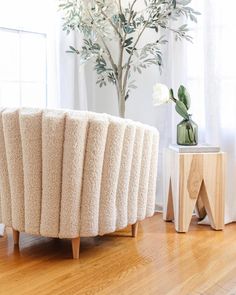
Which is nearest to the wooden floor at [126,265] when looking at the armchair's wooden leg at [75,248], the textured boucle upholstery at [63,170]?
the armchair's wooden leg at [75,248]

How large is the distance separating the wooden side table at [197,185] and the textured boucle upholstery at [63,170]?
51 centimetres

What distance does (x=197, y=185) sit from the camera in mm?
2533

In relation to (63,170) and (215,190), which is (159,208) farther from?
(63,170)

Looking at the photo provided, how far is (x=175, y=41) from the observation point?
114 inches

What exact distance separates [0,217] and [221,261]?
113cm

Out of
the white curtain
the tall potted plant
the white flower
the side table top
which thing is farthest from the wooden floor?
the tall potted plant

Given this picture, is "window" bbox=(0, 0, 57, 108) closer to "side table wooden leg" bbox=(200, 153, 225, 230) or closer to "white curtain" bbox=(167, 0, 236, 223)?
"white curtain" bbox=(167, 0, 236, 223)

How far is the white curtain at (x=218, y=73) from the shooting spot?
8.85 ft

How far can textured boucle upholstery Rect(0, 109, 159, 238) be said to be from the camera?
6.26 ft

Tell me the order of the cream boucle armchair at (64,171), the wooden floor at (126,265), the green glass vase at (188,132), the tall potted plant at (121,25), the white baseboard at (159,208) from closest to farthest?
1. the wooden floor at (126,265)
2. the cream boucle armchair at (64,171)
3. the green glass vase at (188,132)
4. the tall potted plant at (121,25)
5. the white baseboard at (159,208)

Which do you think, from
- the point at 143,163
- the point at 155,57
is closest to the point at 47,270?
the point at 143,163

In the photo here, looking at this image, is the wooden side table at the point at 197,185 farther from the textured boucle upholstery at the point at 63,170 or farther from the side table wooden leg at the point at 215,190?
the textured boucle upholstery at the point at 63,170

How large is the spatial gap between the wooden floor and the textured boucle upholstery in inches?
6.3

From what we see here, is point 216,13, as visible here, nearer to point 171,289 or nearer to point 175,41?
point 175,41
